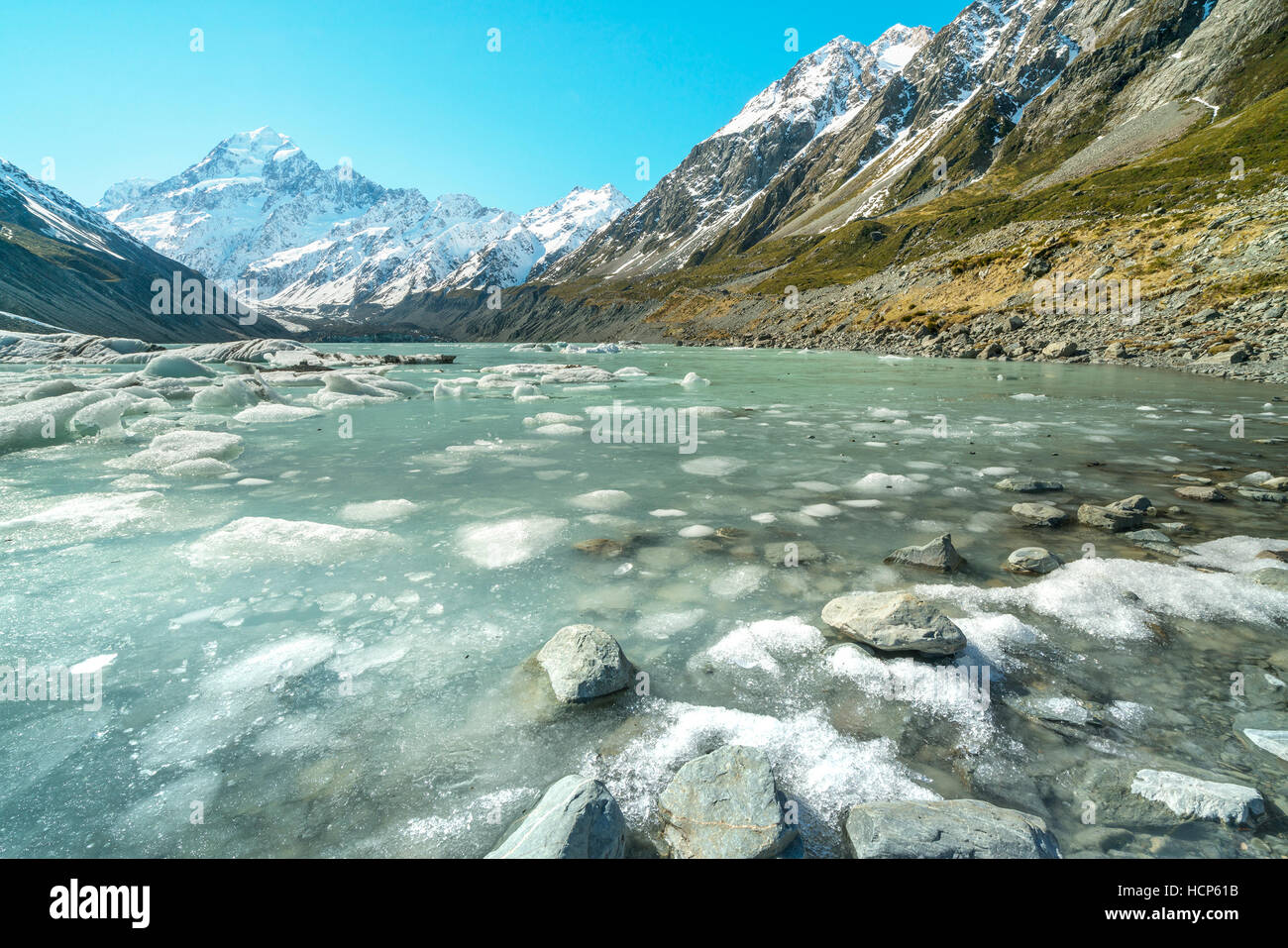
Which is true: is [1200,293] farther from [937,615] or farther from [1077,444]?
[937,615]

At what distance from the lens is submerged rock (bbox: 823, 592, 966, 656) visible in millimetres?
3604

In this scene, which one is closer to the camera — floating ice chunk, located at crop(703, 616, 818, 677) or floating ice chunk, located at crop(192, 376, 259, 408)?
floating ice chunk, located at crop(703, 616, 818, 677)

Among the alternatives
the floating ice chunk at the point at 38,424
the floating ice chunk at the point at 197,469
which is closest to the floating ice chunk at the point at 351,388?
the floating ice chunk at the point at 38,424

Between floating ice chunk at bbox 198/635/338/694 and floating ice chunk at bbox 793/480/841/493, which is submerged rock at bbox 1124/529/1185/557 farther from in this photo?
floating ice chunk at bbox 198/635/338/694

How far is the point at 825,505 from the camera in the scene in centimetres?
701

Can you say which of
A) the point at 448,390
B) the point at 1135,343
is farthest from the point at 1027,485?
the point at 1135,343

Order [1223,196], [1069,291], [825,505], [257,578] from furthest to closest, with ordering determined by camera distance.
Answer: [1223,196]
[1069,291]
[825,505]
[257,578]

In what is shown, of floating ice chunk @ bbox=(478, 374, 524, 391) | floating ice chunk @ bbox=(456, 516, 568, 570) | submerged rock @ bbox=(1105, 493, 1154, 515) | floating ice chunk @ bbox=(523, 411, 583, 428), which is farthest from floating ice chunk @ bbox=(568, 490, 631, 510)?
floating ice chunk @ bbox=(478, 374, 524, 391)

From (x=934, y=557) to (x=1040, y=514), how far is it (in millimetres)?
2211

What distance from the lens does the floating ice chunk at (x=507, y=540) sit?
5391 millimetres

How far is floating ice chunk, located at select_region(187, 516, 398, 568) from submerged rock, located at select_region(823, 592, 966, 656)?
14.5ft
